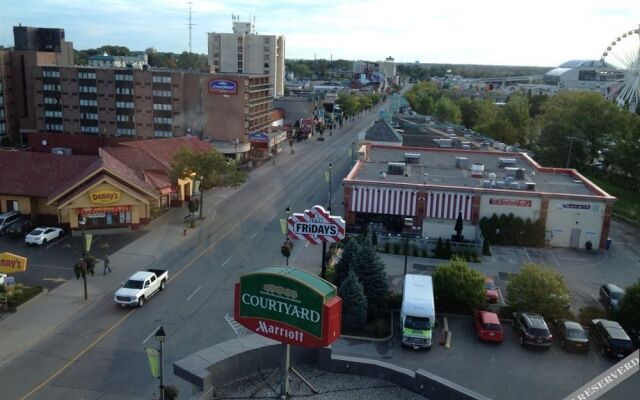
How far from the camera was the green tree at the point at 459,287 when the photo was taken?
29.5 m

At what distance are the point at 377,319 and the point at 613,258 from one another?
21.4 meters

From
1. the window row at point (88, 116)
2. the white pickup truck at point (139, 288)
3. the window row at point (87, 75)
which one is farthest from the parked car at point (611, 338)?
the window row at point (87, 75)

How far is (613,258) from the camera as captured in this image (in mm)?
41125

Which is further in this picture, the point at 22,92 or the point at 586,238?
the point at 22,92

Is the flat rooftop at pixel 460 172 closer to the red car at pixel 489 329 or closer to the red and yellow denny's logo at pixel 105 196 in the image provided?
the red car at pixel 489 329

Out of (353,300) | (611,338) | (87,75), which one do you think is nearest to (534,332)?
(611,338)

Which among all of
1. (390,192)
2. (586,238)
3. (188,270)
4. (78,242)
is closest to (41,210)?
(78,242)

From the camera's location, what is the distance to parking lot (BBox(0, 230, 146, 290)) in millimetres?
32719

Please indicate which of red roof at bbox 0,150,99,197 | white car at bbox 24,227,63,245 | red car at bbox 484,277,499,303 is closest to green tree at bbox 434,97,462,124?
red roof at bbox 0,150,99,197

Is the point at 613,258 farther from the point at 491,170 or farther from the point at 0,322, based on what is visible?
the point at 0,322

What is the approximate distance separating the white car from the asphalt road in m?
7.89

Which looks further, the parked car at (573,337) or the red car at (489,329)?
the red car at (489,329)

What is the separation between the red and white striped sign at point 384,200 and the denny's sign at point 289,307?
98.3 feet

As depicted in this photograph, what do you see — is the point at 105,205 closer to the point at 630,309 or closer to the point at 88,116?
the point at 630,309
